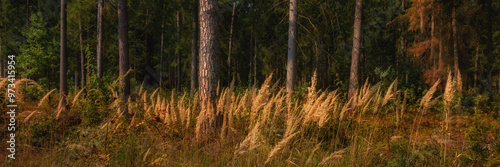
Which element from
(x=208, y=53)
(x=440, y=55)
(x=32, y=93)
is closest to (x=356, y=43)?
(x=208, y=53)

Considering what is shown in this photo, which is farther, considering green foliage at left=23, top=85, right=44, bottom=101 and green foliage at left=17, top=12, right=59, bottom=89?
green foliage at left=17, top=12, right=59, bottom=89

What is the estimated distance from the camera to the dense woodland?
3.66m

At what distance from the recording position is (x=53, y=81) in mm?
18250

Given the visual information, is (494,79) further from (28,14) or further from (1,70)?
(1,70)

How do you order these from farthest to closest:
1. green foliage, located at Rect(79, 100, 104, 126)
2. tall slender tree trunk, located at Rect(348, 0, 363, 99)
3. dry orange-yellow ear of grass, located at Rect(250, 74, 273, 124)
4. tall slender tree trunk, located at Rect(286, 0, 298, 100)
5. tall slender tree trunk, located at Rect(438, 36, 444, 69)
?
tall slender tree trunk, located at Rect(438, 36, 444, 69)
tall slender tree trunk, located at Rect(348, 0, 363, 99)
tall slender tree trunk, located at Rect(286, 0, 298, 100)
green foliage, located at Rect(79, 100, 104, 126)
dry orange-yellow ear of grass, located at Rect(250, 74, 273, 124)

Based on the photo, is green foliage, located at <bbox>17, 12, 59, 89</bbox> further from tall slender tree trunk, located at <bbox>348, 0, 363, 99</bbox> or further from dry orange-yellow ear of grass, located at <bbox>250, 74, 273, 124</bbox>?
dry orange-yellow ear of grass, located at <bbox>250, 74, 273, 124</bbox>

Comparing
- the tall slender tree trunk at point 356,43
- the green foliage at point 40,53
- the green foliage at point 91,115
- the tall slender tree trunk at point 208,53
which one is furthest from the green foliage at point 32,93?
the tall slender tree trunk at point 356,43

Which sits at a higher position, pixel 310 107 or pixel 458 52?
pixel 458 52

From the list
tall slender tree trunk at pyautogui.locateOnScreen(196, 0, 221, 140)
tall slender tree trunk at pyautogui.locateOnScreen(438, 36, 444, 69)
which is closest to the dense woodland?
tall slender tree trunk at pyautogui.locateOnScreen(196, 0, 221, 140)

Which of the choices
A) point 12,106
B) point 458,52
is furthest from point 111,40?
point 458,52

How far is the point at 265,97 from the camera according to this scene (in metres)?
4.16

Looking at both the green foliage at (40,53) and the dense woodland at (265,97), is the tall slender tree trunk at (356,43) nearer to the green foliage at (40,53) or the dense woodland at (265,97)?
the dense woodland at (265,97)

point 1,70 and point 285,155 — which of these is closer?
point 285,155

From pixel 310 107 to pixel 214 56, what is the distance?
228 centimetres
